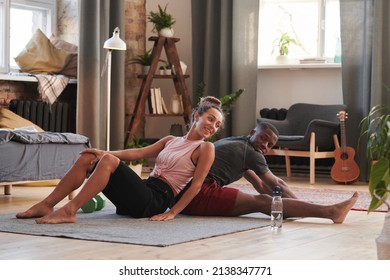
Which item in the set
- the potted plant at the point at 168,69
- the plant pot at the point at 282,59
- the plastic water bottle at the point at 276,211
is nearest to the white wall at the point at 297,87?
the plant pot at the point at 282,59

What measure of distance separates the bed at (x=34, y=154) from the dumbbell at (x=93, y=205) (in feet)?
2.58

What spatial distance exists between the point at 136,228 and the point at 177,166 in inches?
20.6

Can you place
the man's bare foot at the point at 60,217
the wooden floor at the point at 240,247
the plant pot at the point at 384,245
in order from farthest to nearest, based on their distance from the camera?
the man's bare foot at the point at 60,217, the wooden floor at the point at 240,247, the plant pot at the point at 384,245

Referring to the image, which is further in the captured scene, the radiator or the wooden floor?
the radiator

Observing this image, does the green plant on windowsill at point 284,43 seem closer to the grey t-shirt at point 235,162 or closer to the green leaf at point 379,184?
the grey t-shirt at point 235,162

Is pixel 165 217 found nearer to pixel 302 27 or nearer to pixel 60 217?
pixel 60 217

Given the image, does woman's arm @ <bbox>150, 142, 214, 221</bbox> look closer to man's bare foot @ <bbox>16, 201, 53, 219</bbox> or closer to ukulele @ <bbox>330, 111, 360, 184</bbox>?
man's bare foot @ <bbox>16, 201, 53, 219</bbox>

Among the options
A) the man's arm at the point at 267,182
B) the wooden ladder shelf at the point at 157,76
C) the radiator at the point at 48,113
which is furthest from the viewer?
the wooden ladder shelf at the point at 157,76

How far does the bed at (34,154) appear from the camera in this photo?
5.34 meters

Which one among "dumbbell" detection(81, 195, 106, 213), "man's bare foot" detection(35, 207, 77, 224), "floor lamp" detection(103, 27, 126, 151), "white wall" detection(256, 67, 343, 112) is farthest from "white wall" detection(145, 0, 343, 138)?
"man's bare foot" detection(35, 207, 77, 224)

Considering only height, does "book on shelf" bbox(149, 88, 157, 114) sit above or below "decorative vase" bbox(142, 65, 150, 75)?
below

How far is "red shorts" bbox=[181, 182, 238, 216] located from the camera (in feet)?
15.0

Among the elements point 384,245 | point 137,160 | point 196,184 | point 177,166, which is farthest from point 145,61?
point 384,245

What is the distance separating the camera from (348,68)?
774 cm
